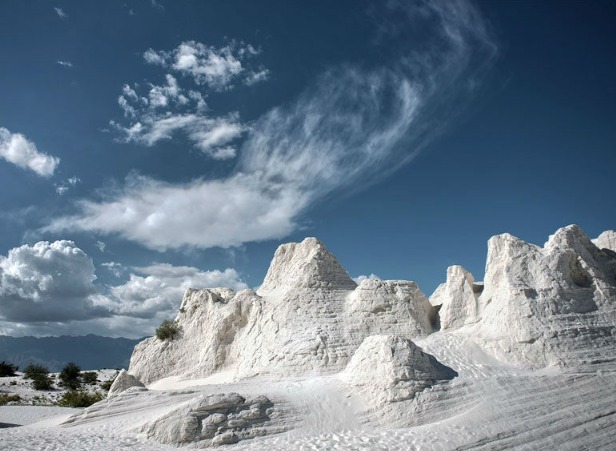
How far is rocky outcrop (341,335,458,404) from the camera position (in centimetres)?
1652

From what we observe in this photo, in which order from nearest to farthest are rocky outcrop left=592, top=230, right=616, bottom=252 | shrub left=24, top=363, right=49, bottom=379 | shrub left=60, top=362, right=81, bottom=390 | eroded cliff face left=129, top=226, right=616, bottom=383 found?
eroded cliff face left=129, top=226, right=616, bottom=383 → rocky outcrop left=592, top=230, right=616, bottom=252 → shrub left=60, top=362, right=81, bottom=390 → shrub left=24, top=363, right=49, bottom=379

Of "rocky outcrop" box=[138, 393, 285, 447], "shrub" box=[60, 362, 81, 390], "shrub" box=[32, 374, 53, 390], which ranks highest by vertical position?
"shrub" box=[60, 362, 81, 390]

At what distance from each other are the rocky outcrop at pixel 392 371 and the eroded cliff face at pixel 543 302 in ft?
13.4

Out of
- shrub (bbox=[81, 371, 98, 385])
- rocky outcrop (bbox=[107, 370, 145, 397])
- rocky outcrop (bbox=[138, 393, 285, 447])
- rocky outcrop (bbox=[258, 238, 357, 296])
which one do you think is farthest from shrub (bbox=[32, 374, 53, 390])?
rocky outcrop (bbox=[138, 393, 285, 447])

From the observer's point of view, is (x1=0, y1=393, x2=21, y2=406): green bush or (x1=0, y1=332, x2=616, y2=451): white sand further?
(x1=0, y1=393, x2=21, y2=406): green bush

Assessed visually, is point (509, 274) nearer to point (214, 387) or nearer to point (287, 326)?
point (287, 326)

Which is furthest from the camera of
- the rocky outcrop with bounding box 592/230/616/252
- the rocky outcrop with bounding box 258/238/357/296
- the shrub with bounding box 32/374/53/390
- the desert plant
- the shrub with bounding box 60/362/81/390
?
the shrub with bounding box 60/362/81/390

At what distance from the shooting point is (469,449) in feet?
47.4

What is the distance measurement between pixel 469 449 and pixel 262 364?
36.9 ft

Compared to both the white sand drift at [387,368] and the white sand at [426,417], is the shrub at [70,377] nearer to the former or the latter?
the white sand drift at [387,368]

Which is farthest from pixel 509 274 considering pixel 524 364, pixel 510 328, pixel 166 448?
pixel 166 448

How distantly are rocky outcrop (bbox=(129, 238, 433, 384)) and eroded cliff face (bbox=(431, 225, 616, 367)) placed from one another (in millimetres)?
3488

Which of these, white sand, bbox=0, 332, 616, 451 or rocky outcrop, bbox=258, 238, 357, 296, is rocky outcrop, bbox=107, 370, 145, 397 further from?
rocky outcrop, bbox=258, 238, 357, 296

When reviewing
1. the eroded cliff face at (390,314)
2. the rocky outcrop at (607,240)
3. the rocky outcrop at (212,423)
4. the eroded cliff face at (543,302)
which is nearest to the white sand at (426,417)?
the rocky outcrop at (212,423)
